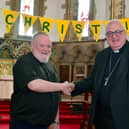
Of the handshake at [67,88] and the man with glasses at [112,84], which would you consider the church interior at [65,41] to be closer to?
the handshake at [67,88]

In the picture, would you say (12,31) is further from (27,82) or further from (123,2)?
(27,82)

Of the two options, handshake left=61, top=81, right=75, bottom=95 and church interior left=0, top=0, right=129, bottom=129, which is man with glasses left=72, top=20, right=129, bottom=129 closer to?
handshake left=61, top=81, right=75, bottom=95

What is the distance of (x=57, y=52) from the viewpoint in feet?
35.8

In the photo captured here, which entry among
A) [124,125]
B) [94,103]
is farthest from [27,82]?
[124,125]

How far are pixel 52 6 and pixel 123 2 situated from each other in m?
3.48

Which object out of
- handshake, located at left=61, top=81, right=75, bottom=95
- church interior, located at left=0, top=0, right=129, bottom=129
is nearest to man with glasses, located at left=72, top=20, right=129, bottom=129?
handshake, located at left=61, top=81, right=75, bottom=95

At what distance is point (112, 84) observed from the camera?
208 centimetres

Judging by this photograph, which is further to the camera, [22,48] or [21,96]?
[22,48]

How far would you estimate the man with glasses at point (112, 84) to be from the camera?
2.01 metres

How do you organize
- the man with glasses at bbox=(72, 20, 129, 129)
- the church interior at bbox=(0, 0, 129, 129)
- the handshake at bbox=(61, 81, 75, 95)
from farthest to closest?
the church interior at bbox=(0, 0, 129, 129), the handshake at bbox=(61, 81, 75, 95), the man with glasses at bbox=(72, 20, 129, 129)

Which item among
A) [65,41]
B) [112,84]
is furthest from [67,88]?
[65,41]

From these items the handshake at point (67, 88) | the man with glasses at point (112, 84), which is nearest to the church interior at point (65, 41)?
the handshake at point (67, 88)

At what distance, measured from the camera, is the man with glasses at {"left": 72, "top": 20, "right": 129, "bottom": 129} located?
2006 mm

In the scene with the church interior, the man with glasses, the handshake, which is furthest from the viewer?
the church interior
